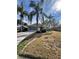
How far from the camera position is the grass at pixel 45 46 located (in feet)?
4.76

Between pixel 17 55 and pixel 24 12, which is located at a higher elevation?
pixel 24 12

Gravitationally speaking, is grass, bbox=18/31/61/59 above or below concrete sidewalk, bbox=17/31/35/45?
below

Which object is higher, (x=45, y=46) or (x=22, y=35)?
(x=22, y=35)

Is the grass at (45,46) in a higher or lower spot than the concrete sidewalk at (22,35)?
lower

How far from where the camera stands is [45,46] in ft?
4.80

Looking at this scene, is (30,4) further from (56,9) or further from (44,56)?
(44,56)

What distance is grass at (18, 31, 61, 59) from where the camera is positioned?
1.45 meters

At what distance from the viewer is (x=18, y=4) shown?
1.47 meters
